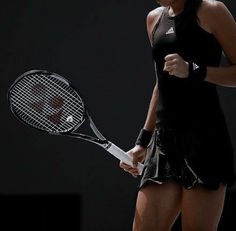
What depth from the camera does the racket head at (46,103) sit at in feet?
10.7

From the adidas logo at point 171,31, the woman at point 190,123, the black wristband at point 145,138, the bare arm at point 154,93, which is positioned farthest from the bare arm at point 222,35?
the black wristband at point 145,138

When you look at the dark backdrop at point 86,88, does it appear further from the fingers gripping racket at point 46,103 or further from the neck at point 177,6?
the neck at point 177,6

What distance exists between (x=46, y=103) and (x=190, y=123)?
29.8 inches

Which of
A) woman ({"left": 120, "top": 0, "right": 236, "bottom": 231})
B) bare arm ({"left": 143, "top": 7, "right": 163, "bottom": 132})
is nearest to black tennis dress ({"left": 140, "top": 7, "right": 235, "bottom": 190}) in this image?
woman ({"left": 120, "top": 0, "right": 236, "bottom": 231})

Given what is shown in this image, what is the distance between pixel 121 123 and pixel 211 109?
2055 mm

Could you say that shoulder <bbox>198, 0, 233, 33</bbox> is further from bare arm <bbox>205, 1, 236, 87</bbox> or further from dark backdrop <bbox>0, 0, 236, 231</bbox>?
dark backdrop <bbox>0, 0, 236, 231</bbox>

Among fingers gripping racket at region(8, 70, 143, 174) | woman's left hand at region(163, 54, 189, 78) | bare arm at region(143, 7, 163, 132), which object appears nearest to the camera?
woman's left hand at region(163, 54, 189, 78)

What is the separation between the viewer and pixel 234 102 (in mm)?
4812

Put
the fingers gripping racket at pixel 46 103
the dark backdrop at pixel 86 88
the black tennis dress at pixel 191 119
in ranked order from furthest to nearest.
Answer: the dark backdrop at pixel 86 88, the fingers gripping racket at pixel 46 103, the black tennis dress at pixel 191 119

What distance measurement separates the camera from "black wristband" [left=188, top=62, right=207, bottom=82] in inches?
105

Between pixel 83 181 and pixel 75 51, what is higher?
pixel 75 51

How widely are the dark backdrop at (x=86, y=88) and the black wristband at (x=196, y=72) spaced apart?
211 cm

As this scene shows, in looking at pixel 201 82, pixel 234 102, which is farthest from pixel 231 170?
pixel 234 102

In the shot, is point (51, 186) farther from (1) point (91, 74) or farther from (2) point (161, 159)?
(2) point (161, 159)
